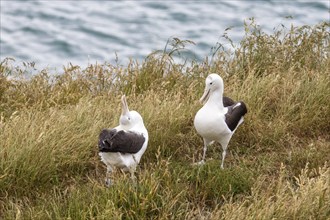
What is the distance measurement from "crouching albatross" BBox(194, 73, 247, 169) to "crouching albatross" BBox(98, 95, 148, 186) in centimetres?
50

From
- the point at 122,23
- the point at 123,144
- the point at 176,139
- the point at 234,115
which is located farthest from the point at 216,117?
the point at 122,23

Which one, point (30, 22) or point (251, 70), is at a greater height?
point (251, 70)

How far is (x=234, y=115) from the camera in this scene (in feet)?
20.1

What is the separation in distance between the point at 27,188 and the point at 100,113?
4.25 feet

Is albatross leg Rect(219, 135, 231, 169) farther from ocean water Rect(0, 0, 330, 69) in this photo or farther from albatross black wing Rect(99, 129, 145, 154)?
ocean water Rect(0, 0, 330, 69)

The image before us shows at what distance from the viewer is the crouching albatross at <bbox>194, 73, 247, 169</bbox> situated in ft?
19.8

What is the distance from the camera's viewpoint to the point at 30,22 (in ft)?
59.5

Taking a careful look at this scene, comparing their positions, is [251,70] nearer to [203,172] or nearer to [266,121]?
[266,121]

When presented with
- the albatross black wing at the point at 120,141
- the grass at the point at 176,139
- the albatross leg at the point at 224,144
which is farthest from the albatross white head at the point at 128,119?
the albatross leg at the point at 224,144

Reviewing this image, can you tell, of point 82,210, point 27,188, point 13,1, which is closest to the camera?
point 82,210

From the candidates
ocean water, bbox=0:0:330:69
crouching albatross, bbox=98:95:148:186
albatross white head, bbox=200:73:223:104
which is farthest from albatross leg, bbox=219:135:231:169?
ocean water, bbox=0:0:330:69

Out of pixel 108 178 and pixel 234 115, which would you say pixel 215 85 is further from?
pixel 108 178

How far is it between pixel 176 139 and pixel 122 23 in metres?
11.8

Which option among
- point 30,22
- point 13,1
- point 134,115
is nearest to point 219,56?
point 134,115
